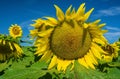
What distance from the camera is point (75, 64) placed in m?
4.41

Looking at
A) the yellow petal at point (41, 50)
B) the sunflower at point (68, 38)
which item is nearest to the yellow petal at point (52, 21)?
the sunflower at point (68, 38)

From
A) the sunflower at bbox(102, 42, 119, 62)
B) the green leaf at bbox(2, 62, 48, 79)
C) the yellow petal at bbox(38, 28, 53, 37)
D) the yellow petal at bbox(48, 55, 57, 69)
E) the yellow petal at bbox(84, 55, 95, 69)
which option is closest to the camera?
the green leaf at bbox(2, 62, 48, 79)

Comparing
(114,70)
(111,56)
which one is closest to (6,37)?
(111,56)

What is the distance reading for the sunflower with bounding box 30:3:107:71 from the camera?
13.8ft

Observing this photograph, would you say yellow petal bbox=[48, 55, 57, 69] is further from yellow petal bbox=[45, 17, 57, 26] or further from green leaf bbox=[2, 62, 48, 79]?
green leaf bbox=[2, 62, 48, 79]

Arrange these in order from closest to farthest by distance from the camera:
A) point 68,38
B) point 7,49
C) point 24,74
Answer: point 24,74 < point 68,38 < point 7,49

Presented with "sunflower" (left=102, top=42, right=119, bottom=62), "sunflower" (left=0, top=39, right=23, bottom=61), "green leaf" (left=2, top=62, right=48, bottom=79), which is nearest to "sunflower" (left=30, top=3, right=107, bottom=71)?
"green leaf" (left=2, top=62, right=48, bottom=79)

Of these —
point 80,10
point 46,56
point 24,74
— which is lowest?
point 24,74

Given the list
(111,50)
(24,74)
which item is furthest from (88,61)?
(111,50)

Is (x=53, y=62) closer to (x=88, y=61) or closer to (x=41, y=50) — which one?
(x=41, y=50)

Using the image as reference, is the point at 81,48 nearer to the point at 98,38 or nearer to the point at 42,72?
the point at 98,38

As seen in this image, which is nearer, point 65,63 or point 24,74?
point 24,74

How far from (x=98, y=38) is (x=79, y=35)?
355 mm

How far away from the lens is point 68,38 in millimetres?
4324
